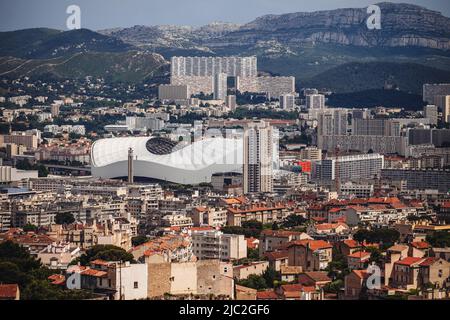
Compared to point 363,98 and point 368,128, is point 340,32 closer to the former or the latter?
point 363,98

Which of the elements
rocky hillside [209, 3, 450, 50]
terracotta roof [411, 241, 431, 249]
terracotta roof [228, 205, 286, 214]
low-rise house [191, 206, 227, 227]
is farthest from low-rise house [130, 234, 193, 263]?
rocky hillside [209, 3, 450, 50]

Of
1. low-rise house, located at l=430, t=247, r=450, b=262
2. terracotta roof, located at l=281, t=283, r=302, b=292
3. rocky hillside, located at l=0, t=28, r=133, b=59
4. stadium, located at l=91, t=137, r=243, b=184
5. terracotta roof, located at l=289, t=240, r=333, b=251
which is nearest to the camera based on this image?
terracotta roof, located at l=281, t=283, r=302, b=292

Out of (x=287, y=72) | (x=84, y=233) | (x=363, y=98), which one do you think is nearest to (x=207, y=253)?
(x=84, y=233)

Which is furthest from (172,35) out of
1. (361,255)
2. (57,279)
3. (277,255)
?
(57,279)

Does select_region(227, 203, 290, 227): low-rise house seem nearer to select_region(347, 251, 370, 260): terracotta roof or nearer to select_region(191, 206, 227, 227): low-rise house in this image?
select_region(191, 206, 227, 227): low-rise house

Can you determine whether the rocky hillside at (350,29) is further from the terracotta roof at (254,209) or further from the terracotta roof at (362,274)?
the terracotta roof at (362,274)

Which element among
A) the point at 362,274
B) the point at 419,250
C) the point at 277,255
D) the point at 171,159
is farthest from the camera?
the point at 171,159

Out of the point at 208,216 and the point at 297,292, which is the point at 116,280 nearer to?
the point at 297,292

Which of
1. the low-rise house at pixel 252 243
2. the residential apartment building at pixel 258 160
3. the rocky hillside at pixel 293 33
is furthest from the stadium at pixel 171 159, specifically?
the rocky hillside at pixel 293 33
